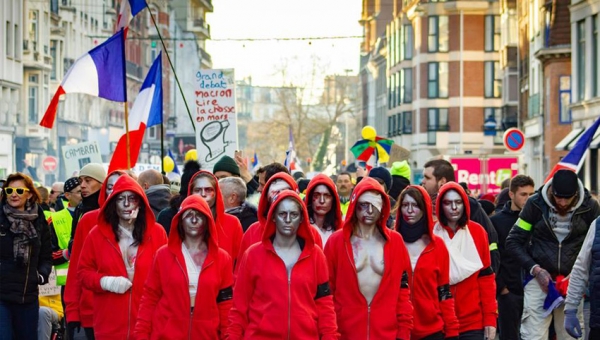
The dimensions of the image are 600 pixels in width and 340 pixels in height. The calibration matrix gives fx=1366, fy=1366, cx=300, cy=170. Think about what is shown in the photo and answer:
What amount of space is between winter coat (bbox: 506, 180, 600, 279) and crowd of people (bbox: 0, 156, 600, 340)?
0.01m

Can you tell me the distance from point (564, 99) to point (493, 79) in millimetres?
30206

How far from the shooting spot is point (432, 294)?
9328 millimetres

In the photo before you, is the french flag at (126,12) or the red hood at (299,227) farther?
the french flag at (126,12)

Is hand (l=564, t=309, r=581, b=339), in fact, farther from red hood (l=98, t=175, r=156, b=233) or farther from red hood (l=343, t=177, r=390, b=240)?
red hood (l=98, t=175, r=156, b=233)

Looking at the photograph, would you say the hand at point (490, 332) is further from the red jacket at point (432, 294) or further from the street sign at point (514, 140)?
the street sign at point (514, 140)

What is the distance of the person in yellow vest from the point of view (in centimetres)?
1171

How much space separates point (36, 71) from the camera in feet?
199

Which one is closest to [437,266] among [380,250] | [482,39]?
[380,250]

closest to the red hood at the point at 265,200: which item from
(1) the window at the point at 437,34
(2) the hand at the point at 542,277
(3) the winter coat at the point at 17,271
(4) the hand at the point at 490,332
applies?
(4) the hand at the point at 490,332

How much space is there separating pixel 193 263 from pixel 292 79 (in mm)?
86736

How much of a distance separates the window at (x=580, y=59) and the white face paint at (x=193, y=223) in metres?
30.0

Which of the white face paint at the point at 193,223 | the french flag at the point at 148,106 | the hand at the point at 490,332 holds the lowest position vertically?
the hand at the point at 490,332

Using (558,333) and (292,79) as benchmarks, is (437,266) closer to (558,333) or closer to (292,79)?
(558,333)

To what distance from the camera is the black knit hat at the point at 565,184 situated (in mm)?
10305
